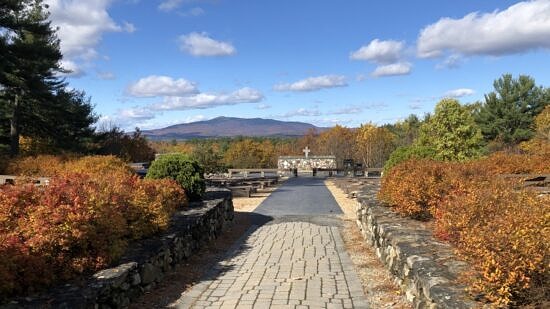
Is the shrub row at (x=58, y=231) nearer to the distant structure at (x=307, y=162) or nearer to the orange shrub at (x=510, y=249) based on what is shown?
the orange shrub at (x=510, y=249)

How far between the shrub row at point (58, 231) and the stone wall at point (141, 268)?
181mm

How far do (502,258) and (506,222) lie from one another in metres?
0.44

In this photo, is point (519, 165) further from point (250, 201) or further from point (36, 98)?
point (36, 98)

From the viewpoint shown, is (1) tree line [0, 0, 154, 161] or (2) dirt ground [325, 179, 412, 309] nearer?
(2) dirt ground [325, 179, 412, 309]

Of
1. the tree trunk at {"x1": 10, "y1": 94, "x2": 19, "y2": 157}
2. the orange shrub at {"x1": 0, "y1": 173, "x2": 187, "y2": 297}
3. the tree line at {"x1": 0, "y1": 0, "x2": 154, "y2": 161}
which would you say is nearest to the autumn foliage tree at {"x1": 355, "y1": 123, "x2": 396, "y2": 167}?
the tree line at {"x1": 0, "y1": 0, "x2": 154, "y2": 161}

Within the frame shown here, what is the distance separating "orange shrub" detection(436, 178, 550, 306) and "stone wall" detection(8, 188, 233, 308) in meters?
3.07

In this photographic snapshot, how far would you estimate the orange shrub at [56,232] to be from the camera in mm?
3824

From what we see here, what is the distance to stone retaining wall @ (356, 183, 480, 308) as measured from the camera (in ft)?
12.1

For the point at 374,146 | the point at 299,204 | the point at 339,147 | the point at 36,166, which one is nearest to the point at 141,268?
the point at 299,204

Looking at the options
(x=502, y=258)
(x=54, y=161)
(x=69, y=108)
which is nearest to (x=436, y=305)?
(x=502, y=258)

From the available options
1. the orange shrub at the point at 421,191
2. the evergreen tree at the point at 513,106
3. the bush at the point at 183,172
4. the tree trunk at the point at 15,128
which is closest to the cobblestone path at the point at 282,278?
the orange shrub at the point at 421,191

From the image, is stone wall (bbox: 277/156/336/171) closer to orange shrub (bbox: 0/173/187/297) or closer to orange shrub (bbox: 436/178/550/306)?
orange shrub (bbox: 0/173/187/297)

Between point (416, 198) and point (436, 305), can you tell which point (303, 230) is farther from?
point (436, 305)

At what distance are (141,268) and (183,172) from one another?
4774 mm
